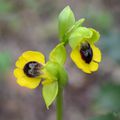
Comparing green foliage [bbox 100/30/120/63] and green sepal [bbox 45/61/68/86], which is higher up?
green foliage [bbox 100/30/120/63]

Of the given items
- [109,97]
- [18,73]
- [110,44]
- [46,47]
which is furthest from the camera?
[46,47]

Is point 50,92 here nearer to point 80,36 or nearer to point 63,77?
point 63,77

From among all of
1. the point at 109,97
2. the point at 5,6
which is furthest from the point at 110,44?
the point at 5,6

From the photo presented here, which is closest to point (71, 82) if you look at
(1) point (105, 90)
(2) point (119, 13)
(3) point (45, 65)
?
(2) point (119, 13)

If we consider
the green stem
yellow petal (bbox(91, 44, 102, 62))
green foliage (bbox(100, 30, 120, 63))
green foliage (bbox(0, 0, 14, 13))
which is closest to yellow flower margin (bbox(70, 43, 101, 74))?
yellow petal (bbox(91, 44, 102, 62))

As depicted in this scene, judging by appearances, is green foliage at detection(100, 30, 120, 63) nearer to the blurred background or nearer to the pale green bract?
the blurred background

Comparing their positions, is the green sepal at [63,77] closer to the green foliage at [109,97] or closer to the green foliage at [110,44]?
the green foliage at [109,97]

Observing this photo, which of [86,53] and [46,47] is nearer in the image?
[86,53]
